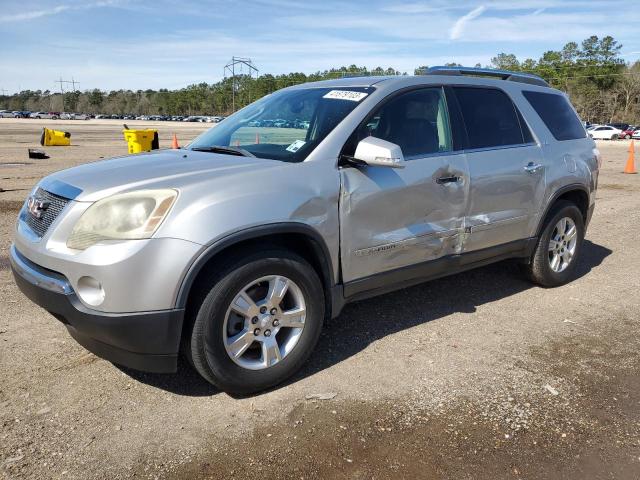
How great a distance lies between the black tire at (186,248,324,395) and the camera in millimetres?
2846

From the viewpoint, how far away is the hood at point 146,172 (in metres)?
2.85

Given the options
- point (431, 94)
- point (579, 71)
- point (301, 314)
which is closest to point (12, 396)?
point (301, 314)

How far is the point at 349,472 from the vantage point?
2512mm

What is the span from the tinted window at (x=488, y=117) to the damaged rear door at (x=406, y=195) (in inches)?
9.8

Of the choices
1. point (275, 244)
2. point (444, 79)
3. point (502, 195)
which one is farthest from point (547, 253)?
point (275, 244)

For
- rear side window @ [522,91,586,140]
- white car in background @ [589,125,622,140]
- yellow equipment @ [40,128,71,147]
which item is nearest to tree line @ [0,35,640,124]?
white car in background @ [589,125,622,140]

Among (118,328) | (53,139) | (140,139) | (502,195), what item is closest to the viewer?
(118,328)

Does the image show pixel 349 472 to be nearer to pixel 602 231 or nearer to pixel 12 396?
pixel 12 396

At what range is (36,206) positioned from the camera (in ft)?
10.2

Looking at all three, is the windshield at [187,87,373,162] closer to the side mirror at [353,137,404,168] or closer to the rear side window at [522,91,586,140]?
the side mirror at [353,137,404,168]

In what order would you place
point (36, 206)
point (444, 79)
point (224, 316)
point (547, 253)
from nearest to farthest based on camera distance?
1. point (224, 316)
2. point (36, 206)
3. point (444, 79)
4. point (547, 253)

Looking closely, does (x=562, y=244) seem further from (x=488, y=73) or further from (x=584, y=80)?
(x=584, y=80)

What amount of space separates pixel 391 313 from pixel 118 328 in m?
2.40

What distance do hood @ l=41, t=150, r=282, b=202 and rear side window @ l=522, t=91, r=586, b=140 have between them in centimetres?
293
